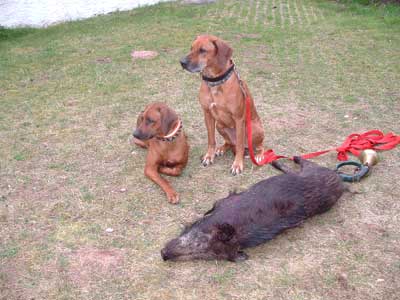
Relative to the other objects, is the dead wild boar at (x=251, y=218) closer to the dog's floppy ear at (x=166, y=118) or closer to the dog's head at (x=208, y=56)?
the dog's floppy ear at (x=166, y=118)

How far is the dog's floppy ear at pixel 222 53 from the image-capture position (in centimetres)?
473

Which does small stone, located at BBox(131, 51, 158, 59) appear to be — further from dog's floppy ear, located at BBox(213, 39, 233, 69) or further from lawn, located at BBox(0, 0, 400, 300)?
dog's floppy ear, located at BBox(213, 39, 233, 69)

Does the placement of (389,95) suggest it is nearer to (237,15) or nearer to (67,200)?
(67,200)

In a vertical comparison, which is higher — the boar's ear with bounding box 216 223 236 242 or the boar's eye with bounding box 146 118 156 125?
the boar's eye with bounding box 146 118 156 125

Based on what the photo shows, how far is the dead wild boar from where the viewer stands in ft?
12.0

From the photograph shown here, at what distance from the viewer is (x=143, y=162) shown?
5.32m

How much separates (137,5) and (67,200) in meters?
9.94

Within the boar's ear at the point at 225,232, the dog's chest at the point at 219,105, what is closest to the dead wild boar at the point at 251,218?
the boar's ear at the point at 225,232

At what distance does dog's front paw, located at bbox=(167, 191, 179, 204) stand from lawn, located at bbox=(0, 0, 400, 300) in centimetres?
8

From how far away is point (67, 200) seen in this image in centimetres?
458

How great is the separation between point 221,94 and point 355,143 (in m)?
1.71

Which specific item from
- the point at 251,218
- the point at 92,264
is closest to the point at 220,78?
the point at 251,218

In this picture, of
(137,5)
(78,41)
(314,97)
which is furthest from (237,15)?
(314,97)

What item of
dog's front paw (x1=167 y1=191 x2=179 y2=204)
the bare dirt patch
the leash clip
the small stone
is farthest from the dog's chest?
the small stone
